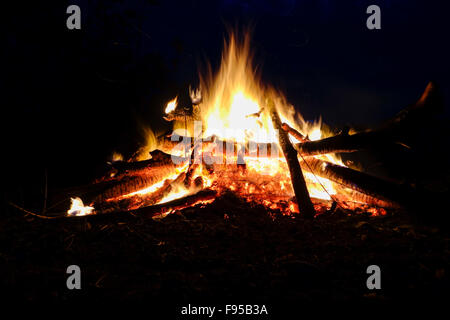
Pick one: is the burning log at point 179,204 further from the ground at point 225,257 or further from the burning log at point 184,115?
the burning log at point 184,115

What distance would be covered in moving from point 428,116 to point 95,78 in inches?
322

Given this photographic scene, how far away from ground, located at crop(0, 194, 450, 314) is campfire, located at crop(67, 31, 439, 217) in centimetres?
38

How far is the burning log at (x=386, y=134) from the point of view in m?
3.32

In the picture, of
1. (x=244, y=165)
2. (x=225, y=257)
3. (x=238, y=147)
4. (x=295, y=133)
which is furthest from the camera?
(x=295, y=133)

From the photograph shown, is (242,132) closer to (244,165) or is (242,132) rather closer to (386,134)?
(244,165)

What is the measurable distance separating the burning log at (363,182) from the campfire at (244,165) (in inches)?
0.5

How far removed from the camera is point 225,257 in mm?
2385

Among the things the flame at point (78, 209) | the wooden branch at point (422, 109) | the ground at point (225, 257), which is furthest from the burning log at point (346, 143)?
the flame at point (78, 209)

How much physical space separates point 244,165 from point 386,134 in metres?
2.19

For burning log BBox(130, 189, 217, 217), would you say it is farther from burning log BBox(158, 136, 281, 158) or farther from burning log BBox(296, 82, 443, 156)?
burning log BBox(296, 82, 443, 156)

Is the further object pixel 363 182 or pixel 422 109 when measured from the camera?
pixel 363 182

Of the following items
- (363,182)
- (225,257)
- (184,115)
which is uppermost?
(184,115)

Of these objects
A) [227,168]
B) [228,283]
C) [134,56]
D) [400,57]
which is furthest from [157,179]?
[400,57]

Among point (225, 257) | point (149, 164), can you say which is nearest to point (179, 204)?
point (149, 164)
